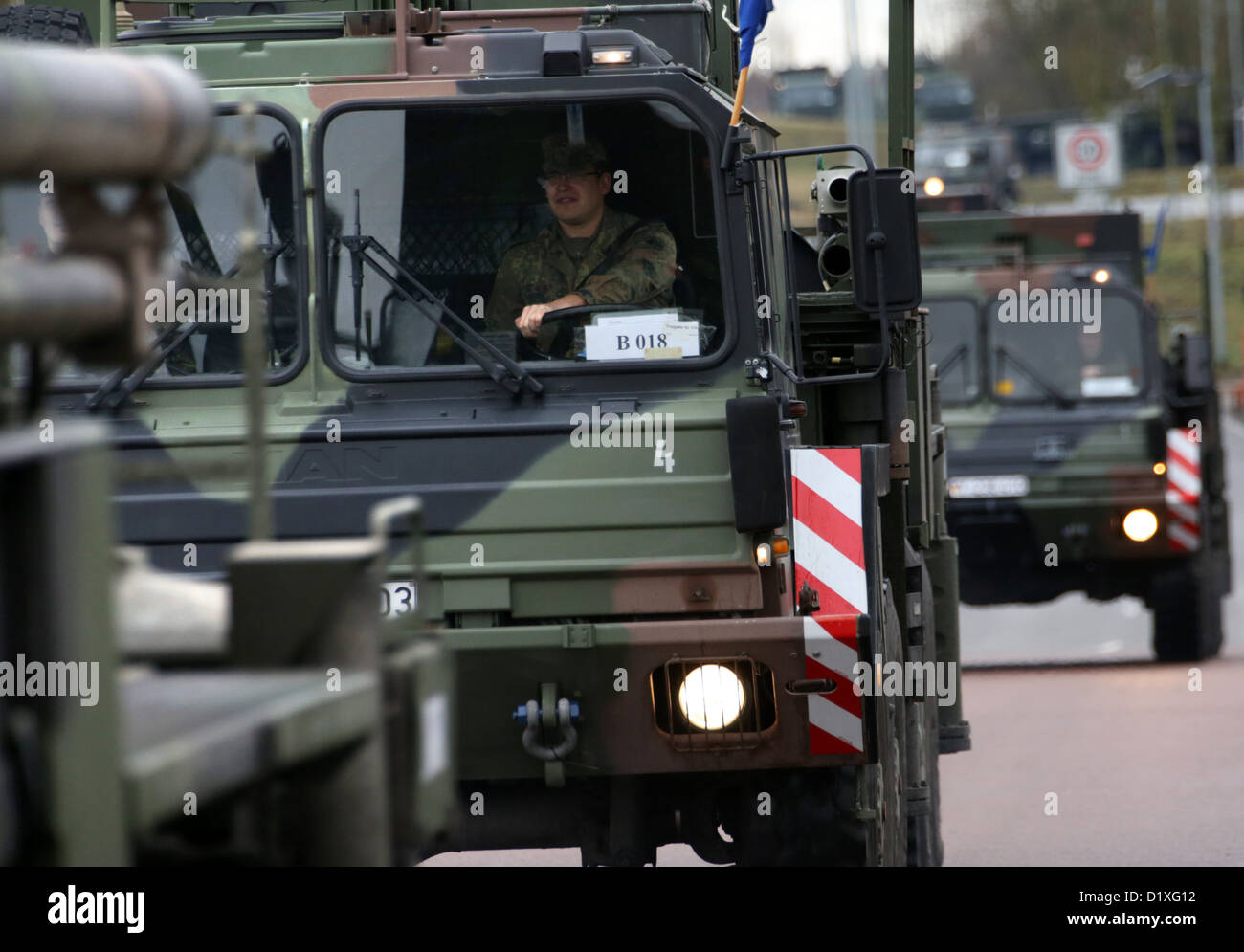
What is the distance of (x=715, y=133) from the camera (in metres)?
6.57

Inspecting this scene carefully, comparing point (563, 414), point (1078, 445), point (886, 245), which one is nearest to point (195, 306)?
point (563, 414)

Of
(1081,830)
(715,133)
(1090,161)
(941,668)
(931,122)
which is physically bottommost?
(1081,830)

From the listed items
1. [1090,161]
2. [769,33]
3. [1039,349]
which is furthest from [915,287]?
[1090,161]

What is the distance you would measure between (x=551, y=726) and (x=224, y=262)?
1.61 metres

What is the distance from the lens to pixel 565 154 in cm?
664

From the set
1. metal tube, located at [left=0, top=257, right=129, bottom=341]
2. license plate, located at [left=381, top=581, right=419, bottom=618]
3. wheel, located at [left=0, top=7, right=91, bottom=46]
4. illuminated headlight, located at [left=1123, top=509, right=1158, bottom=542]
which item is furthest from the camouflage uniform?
illuminated headlight, located at [left=1123, top=509, right=1158, bottom=542]

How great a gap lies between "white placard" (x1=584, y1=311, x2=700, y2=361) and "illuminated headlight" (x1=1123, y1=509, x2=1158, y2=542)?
1016 cm

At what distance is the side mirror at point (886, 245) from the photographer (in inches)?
249

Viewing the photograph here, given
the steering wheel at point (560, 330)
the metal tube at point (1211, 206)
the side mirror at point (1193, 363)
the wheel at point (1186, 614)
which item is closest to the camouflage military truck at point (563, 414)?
the steering wheel at point (560, 330)

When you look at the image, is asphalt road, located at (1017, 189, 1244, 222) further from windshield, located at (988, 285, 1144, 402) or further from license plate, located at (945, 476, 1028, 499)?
license plate, located at (945, 476, 1028, 499)

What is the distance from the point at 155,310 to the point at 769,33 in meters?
2.33

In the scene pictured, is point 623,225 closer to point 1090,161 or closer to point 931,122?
point 1090,161

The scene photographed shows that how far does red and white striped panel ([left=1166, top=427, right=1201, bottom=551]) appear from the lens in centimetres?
1612

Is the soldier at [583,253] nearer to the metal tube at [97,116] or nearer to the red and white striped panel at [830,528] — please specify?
the red and white striped panel at [830,528]
